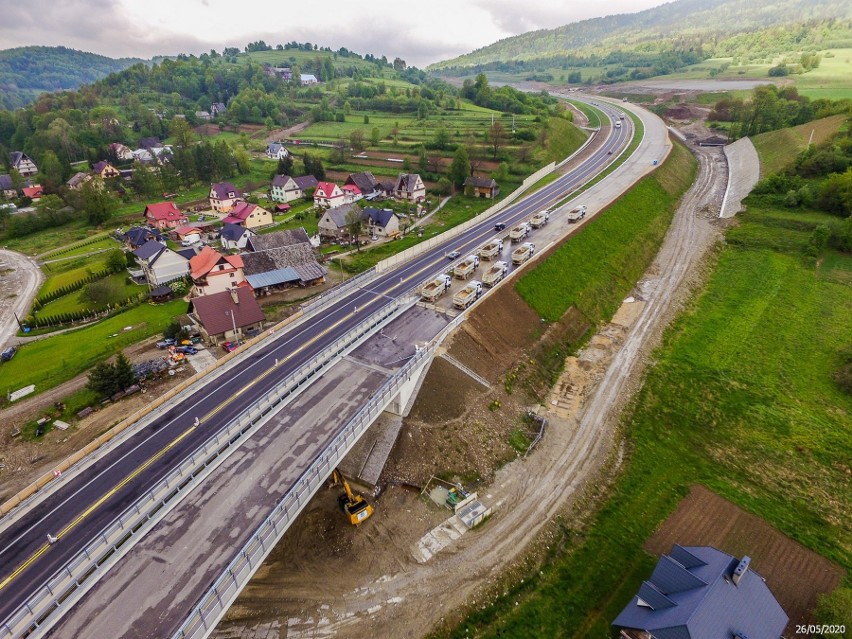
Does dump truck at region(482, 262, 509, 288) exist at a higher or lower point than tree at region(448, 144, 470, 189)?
lower

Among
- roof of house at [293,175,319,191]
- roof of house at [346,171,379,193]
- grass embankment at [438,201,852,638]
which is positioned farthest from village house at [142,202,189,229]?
grass embankment at [438,201,852,638]

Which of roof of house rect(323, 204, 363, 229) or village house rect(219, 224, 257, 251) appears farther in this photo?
roof of house rect(323, 204, 363, 229)

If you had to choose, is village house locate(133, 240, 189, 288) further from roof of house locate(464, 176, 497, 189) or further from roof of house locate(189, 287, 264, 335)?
roof of house locate(464, 176, 497, 189)

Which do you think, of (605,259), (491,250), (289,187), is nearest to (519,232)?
(491,250)

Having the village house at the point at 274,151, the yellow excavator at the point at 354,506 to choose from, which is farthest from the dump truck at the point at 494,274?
the village house at the point at 274,151

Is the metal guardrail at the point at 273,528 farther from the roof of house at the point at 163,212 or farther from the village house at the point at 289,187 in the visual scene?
the village house at the point at 289,187
